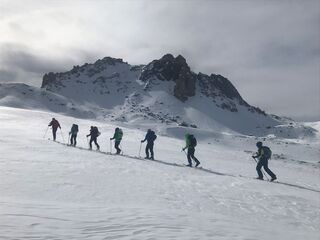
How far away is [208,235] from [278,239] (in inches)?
64.7

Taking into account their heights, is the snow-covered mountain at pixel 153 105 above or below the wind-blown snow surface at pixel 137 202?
above

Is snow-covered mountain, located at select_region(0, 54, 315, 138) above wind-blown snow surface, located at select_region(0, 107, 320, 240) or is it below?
above

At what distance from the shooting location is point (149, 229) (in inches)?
374

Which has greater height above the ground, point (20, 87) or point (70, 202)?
point (20, 87)

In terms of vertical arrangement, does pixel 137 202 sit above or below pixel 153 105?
below

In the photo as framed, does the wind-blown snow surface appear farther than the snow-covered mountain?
No

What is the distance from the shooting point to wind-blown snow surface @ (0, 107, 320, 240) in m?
9.28

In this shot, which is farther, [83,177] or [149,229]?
[83,177]

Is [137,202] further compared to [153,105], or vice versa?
[153,105]

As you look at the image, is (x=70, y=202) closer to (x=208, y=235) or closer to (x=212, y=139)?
(x=208, y=235)

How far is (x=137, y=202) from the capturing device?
12.7m

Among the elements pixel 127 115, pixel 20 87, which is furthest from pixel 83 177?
pixel 20 87

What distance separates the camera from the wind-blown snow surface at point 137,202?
928cm

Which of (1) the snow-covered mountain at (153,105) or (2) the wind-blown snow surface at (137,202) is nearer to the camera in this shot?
(2) the wind-blown snow surface at (137,202)
